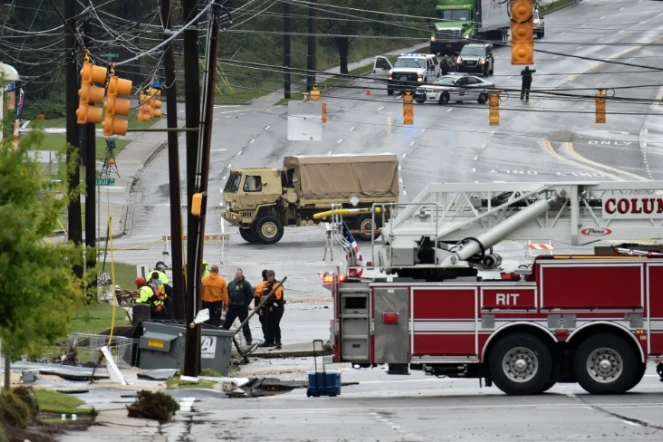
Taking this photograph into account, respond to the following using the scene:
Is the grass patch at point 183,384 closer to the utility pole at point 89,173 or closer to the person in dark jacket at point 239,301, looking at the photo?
the person in dark jacket at point 239,301

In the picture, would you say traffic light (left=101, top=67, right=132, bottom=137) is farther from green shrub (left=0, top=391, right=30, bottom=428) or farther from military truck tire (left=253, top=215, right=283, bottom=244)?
military truck tire (left=253, top=215, right=283, bottom=244)

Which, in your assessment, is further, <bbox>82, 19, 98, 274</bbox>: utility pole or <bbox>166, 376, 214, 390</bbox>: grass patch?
<bbox>82, 19, 98, 274</bbox>: utility pole

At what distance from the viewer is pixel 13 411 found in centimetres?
1497

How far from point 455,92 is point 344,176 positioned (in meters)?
21.5

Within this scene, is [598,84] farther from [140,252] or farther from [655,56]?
[140,252]

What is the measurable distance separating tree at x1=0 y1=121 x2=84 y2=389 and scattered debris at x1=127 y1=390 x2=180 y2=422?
3060 millimetres

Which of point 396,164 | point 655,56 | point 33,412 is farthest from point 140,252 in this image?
point 655,56

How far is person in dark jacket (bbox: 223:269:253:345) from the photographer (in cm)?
2638

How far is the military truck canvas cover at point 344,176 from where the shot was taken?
45125 mm

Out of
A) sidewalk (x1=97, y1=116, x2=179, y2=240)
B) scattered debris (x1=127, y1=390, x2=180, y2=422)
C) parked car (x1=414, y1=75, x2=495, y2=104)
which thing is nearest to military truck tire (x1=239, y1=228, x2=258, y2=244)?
sidewalk (x1=97, y1=116, x2=179, y2=240)

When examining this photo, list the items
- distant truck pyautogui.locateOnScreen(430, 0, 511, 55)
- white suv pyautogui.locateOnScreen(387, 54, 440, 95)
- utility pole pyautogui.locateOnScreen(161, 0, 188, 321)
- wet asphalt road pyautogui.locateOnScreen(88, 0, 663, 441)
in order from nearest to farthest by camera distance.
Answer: wet asphalt road pyautogui.locateOnScreen(88, 0, 663, 441) < utility pole pyautogui.locateOnScreen(161, 0, 188, 321) < white suv pyautogui.locateOnScreen(387, 54, 440, 95) < distant truck pyautogui.locateOnScreen(430, 0, 511, 55)

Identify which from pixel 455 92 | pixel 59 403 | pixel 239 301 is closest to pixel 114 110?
pixel 59 403

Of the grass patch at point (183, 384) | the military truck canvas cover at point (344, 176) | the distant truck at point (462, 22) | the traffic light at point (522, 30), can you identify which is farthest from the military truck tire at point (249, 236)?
the distant truck at point (462, 22)

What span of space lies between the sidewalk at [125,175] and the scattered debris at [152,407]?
28411mm
